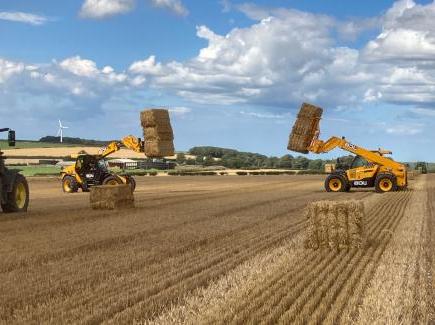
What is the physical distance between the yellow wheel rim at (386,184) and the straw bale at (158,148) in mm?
10616

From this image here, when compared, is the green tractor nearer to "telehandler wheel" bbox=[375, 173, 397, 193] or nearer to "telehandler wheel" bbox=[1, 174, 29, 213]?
"telehandler wheel" bbox=[1, 174, 29, 213]

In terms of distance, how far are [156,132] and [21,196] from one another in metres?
9.59

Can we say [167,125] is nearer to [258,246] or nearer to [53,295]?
[258,246]

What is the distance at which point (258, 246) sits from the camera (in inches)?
490

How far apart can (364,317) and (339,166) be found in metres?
27.5

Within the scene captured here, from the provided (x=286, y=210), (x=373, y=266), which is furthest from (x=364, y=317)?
(x=286, y=210)

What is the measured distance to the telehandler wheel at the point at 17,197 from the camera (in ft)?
64.3

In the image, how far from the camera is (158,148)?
2902 cm

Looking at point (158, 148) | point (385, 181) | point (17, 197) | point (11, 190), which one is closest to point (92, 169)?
point (158, 148)

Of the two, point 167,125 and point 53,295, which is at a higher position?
point 167,125

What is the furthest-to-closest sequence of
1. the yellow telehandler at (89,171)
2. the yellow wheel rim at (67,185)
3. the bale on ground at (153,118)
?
the yellow wheel rim at (67,185) < the yellow telehandler at (89,171) < the bale on ground at (153,118)

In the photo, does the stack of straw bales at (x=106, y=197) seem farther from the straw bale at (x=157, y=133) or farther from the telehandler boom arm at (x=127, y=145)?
the telehandler boom arm at (x=127, y=145)

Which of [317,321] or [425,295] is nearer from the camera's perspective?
[317,321]

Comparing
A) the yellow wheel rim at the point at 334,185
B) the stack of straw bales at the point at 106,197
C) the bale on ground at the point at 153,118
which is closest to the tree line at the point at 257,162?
the yellow wheel rim at the point at 334,185
